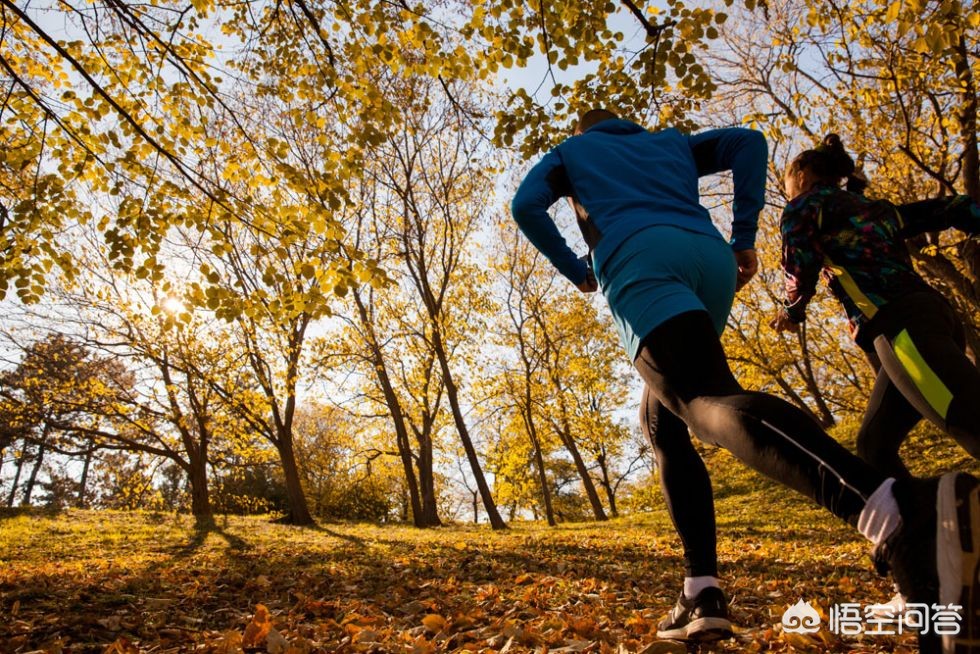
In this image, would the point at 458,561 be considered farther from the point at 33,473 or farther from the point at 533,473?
the point at 33,473

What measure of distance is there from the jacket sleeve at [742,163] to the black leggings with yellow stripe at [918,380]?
762mm

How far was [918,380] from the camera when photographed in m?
2.16

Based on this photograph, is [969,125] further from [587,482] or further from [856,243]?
[587,482]

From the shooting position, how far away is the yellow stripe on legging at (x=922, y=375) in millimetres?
2045

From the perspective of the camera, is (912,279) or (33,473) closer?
(912,279)

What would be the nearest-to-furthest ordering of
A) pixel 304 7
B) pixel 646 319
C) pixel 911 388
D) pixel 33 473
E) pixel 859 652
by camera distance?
pixel 646 319 < pixel 859 652 < pixel 911 388 < pixel 304 7 < pixel 33 473

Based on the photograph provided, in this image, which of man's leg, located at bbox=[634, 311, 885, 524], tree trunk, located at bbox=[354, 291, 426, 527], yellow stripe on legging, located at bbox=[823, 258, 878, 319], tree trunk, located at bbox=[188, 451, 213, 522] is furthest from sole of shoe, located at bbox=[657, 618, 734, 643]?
tree trunk, located at bbox=[188, 451, 213, 522]

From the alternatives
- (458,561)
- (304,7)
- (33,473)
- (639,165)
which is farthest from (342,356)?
(33,473)

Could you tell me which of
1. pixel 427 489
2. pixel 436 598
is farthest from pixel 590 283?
pixel 427 489

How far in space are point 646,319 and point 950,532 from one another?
85 cm

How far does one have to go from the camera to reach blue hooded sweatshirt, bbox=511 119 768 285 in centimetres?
193

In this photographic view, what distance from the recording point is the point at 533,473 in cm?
3259

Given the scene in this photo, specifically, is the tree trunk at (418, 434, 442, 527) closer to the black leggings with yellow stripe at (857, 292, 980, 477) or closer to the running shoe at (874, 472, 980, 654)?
the black leggings with yellow stripe at (857, 292, 980, 477)

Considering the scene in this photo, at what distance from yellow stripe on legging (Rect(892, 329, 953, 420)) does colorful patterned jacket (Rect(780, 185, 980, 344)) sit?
22 cm
